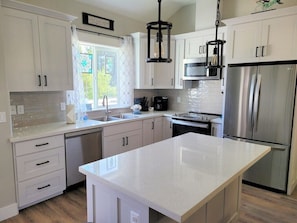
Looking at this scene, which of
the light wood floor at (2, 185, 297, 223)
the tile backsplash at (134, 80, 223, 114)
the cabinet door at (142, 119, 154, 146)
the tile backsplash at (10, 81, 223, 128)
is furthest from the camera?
the tile backsplash at (134, 80, 223, 114)

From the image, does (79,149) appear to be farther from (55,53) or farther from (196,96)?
(196,96)

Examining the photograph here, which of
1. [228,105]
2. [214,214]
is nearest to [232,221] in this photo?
[214,214]

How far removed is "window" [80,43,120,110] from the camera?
3736mm

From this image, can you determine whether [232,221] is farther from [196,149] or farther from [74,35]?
[74,35]

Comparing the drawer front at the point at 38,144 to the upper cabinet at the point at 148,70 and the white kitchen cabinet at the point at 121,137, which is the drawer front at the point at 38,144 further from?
the upper cabinet at the point at 148,70

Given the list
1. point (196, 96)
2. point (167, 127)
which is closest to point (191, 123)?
point (167, 127)

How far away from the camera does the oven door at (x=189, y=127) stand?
3.64 metres

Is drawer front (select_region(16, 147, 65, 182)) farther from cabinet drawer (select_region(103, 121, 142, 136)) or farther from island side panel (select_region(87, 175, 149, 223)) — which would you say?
island side panel (select_region(87, 175, 149, 223))

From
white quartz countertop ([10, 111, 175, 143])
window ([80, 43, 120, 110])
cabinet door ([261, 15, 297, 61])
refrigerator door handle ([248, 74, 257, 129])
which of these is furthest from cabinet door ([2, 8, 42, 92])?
cabinet door ([261, 15, 297, 61])

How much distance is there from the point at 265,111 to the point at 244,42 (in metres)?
1.02

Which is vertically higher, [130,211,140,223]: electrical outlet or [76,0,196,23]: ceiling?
[76,0,196,23]: ceiling

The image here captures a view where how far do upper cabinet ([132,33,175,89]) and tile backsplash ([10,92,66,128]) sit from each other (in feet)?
4.89

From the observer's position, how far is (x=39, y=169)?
265 cm

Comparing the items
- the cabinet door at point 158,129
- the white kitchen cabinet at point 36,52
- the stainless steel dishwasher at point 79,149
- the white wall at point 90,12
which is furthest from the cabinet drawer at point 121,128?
the white wall at point 90,12
